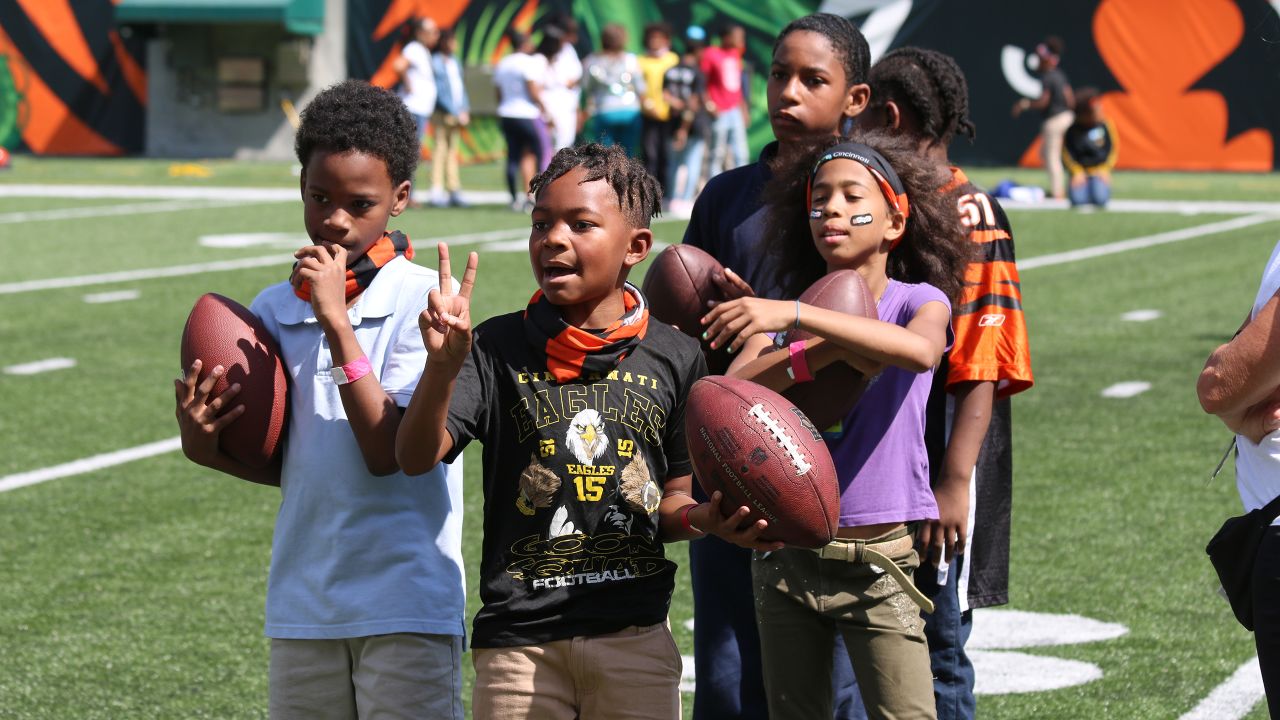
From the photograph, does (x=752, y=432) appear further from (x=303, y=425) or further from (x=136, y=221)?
(x=136, y=221)

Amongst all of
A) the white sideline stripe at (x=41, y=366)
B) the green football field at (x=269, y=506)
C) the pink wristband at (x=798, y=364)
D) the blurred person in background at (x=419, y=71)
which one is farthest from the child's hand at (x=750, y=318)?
the blurred person in background at (x=419, y=71)

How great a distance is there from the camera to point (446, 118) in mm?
21766

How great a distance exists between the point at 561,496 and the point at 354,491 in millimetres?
410

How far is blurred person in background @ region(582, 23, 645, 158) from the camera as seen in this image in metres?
20.5

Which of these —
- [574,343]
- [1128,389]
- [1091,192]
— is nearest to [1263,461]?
[574,343]

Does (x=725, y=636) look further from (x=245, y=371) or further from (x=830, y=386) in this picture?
(x=245, y=371)

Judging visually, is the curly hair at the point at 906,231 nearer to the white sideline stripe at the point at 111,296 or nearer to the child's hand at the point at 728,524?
the child's hand at the point at 728,524

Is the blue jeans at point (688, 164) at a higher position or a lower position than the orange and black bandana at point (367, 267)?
lower

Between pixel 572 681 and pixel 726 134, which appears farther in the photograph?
pixel 726 134

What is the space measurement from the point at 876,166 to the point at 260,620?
9.95ft

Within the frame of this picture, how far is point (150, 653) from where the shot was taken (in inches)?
211

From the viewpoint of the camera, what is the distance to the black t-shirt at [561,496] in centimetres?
324

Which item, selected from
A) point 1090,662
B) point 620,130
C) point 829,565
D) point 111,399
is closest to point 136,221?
point 620,130

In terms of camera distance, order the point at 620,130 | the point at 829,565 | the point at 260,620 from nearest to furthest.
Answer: the point at 829,565 → the point at 260,620 → the point at 620,130
